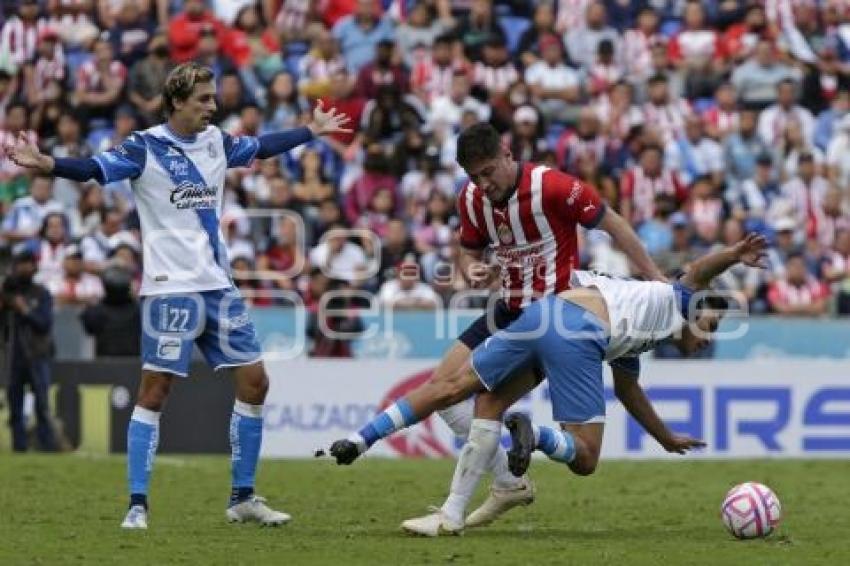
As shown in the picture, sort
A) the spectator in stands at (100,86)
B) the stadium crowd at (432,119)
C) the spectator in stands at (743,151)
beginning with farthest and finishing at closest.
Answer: the spectator in stands at (743,151) → the spectator in stands at (100,86) → the stadium crowd at (432,119)

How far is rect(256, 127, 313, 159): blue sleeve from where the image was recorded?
12.3m

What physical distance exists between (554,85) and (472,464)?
1491 cm

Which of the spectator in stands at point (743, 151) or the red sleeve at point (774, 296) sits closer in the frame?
the red sleeve at point (774, 296)

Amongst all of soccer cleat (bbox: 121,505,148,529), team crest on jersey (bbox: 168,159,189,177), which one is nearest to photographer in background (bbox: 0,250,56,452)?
soccer cleat (bbox: 121,505,148,529)

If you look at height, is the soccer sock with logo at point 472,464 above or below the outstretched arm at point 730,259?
below

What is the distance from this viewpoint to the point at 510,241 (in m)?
11.8

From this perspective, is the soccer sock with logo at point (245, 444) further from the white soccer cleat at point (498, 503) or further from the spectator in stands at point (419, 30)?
the spectator in stands at point (419, 30)

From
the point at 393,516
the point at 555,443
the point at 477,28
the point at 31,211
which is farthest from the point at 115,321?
the point at 555,443

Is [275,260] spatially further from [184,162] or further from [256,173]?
[184,162]

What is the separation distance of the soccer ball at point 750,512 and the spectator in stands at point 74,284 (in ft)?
37.4

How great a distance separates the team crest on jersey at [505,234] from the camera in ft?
38.6

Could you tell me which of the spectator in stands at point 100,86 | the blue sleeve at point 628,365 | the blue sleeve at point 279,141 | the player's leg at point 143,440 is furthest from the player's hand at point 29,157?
the spectator in stands at point 100,86

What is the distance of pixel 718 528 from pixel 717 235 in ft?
37.8

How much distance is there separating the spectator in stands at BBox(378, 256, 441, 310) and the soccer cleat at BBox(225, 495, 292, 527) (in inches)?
354
